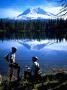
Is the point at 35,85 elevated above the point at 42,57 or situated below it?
above

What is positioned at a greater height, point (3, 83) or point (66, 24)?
point (66, 24)

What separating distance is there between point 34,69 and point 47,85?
164 cm

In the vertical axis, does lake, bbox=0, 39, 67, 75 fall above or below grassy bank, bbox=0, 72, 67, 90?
below

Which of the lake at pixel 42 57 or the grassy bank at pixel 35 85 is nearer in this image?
the grassy bank at pixel 35 85

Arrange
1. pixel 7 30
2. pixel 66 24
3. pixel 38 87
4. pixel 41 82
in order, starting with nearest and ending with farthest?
pixel 66 24 → pixel 38 87 → pixel 41 82 → pixel 7 30

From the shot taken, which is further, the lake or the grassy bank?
the lake

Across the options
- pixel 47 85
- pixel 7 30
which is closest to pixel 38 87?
pixel 47 85

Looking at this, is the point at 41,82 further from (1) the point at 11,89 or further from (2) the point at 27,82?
(1) the point at 11,89

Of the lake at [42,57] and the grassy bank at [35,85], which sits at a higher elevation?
the grassy bank at [35,85]

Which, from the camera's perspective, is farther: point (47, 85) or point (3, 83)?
point (3, 83)

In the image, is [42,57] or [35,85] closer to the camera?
[35,85]

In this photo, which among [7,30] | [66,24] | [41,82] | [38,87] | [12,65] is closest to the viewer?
[66,24]

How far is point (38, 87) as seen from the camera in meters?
14.3

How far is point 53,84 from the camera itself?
47.3 ft
